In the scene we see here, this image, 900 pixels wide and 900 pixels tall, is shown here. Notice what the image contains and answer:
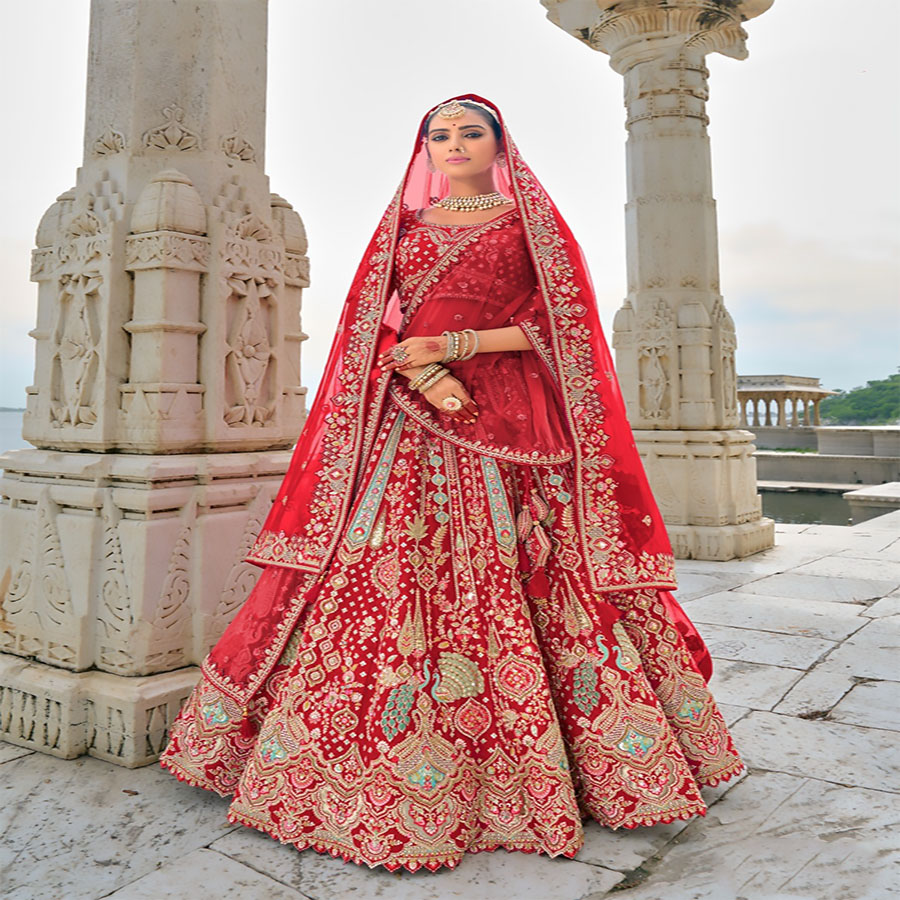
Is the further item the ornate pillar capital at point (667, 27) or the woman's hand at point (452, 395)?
the ornate pillar capital at point (667, 27)

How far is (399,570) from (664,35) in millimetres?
5100

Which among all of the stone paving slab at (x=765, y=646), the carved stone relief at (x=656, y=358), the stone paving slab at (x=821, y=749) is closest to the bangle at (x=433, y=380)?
the stone paving slab at (x=821, y=749)

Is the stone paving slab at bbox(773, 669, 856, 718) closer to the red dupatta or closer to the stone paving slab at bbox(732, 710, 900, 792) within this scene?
the stone paving slab at bbox(732, 710, 900, 792)

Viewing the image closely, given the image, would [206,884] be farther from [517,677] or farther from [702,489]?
[702,489]

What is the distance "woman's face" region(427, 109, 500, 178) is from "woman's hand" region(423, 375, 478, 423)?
545 mm

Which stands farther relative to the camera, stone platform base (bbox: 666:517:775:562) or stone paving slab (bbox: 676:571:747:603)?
stone platform base (bbox: 666:517:775:562)

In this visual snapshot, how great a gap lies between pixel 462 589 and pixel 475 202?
0.95 metres

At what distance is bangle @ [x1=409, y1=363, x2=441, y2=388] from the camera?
5.79ft

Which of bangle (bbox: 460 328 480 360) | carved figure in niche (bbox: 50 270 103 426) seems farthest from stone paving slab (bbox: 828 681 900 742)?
carved figure in niche (bbox: 50 270 103 426)

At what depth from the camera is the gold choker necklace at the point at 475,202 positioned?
1.91 m

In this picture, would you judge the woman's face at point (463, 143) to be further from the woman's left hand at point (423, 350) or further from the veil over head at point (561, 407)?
the woman's left hand at point (423, 350)

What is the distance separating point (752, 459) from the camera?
5723mm

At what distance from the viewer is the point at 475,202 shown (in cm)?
191

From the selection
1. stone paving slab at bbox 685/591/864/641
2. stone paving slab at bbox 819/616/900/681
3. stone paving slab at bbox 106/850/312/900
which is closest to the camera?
stone paving slab at bbox 106/850/312/900
